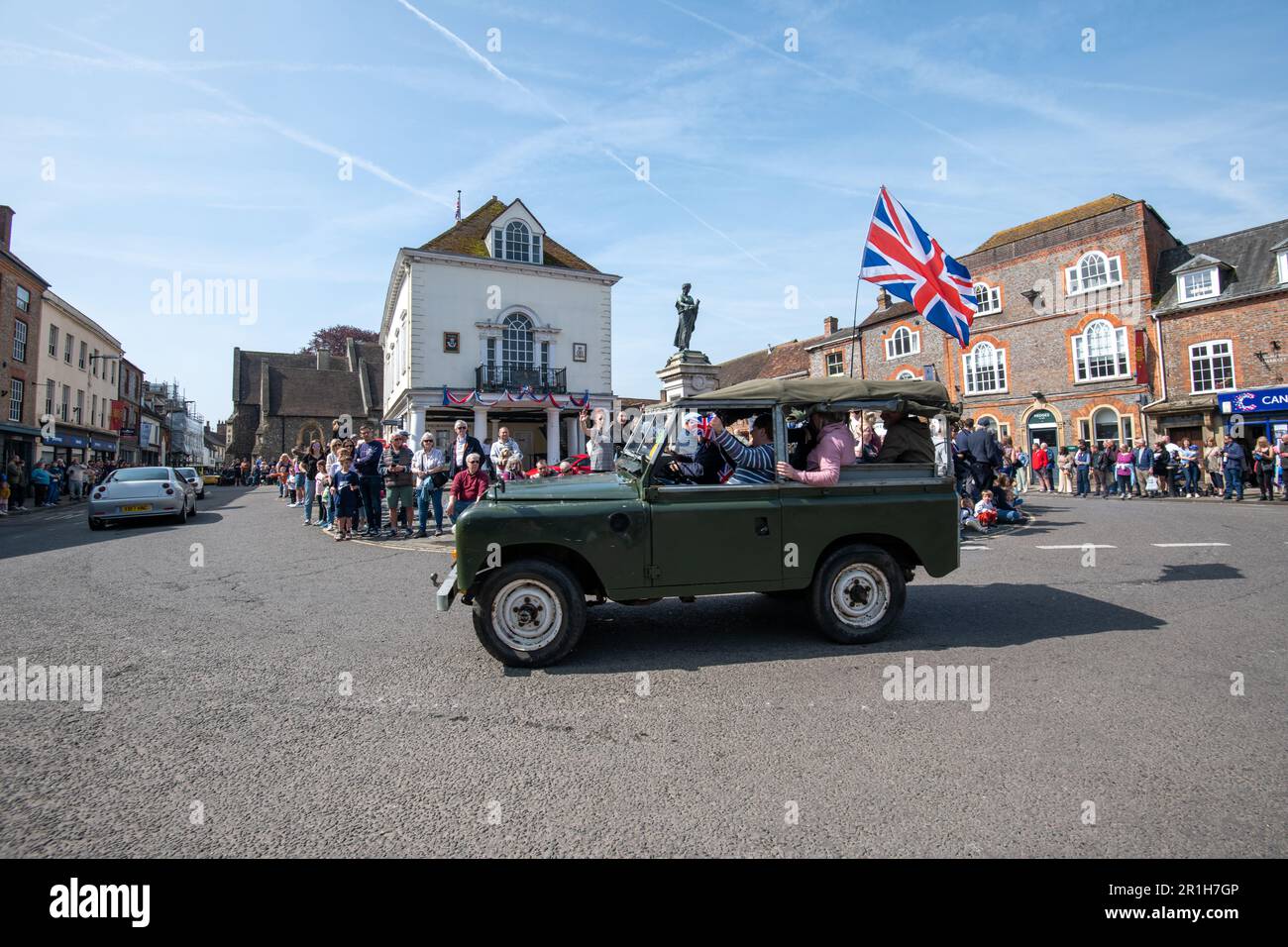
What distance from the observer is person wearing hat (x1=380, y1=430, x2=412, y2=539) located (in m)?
11.5

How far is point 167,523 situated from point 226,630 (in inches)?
491

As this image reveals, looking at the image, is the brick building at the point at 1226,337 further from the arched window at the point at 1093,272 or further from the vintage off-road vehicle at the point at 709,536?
the vintage off-road vehicle at the point at 709,536

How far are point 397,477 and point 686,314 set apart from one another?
13.0 m

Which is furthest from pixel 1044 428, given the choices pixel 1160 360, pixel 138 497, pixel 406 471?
pixel 138 497

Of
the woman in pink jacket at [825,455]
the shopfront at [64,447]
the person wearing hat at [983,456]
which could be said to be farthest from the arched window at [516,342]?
the woman in pink jacket at [825,455]

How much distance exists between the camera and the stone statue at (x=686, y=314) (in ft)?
71.7

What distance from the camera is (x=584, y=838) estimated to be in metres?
2.46

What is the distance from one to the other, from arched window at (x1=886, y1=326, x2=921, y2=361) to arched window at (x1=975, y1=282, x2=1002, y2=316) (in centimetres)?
348

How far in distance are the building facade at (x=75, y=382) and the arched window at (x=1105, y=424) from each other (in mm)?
47707

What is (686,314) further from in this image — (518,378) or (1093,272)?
(1093,272)

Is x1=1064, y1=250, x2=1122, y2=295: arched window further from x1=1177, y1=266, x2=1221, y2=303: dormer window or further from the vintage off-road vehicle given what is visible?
the vintage off-road vehicle

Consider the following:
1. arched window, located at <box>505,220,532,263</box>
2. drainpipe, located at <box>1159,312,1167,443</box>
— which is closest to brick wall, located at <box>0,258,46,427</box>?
arched window, located at <box>505,220,532,263</box>
